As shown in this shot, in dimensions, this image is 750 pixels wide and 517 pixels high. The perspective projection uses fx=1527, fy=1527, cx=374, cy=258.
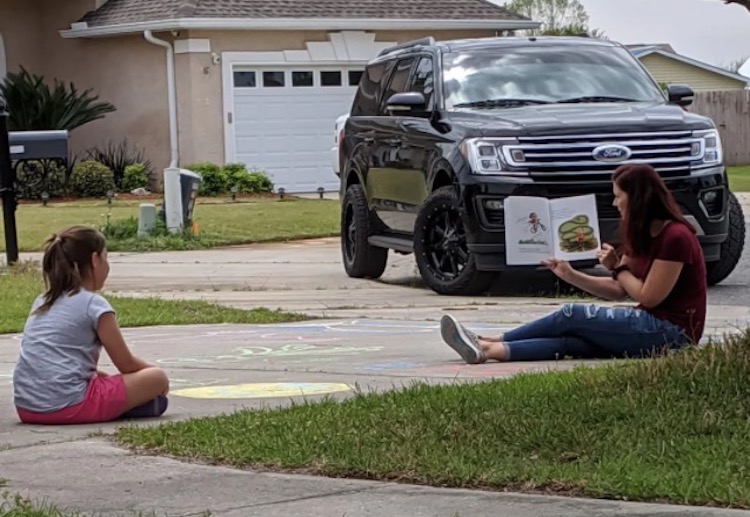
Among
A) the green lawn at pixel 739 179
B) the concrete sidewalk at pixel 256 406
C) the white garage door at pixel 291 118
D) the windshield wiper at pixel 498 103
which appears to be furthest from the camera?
the white garage door at pixel 291 118

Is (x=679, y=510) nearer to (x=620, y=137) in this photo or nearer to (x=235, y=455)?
(x=235, y=455)

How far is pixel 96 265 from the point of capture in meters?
7.04

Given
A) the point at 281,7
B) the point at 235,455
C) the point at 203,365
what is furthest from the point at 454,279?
the point at 281,7

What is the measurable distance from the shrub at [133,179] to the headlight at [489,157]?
15.9m

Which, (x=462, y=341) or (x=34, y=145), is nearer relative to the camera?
(x=462, y=341)

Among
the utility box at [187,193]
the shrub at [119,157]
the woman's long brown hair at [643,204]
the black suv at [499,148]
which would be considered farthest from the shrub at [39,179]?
the woman's long brown hair at [643,204]

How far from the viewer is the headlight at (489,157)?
1145 centimetres

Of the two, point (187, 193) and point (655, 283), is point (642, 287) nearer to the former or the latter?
point (655, 283)

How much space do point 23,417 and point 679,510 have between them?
3.34 metres

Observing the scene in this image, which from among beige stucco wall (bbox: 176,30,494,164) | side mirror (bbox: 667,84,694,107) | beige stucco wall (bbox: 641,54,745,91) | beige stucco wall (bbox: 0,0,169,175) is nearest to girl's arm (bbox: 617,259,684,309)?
side mirror (bbox: 667,84,694,107)

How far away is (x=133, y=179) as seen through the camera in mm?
26734

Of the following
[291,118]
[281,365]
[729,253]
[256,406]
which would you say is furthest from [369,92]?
[291,118]

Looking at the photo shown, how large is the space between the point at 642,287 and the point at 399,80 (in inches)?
245

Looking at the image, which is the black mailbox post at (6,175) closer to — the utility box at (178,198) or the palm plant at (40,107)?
the utility box at (178,198)
